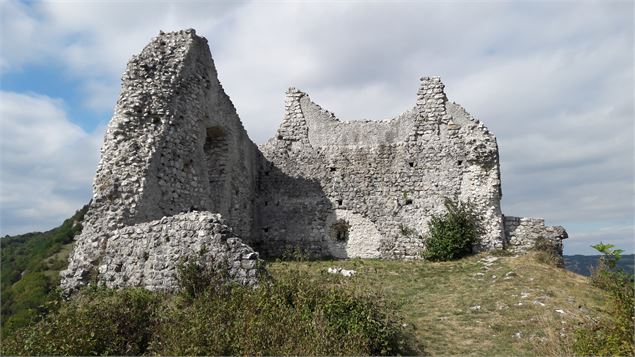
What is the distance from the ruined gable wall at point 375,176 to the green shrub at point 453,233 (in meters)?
0.35

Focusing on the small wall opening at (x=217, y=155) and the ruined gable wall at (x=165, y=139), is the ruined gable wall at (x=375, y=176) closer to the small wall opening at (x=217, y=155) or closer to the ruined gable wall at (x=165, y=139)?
the small wall opening at (x=217, y=155)

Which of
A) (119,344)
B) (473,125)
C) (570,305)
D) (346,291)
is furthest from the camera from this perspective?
(473,125)

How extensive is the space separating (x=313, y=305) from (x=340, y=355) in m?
1.34

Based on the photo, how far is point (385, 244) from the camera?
52.7ft

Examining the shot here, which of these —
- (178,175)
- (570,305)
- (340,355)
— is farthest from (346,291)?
(178,175)

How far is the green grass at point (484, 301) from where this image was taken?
292 inches

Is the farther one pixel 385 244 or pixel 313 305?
pixel 385 244

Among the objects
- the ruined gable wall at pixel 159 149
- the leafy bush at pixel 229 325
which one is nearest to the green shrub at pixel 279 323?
the leafy bush at pixel 229 325

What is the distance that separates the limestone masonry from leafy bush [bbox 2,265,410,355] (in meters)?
1.21

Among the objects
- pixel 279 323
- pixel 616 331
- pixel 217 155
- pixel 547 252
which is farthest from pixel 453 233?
pixel 279 323

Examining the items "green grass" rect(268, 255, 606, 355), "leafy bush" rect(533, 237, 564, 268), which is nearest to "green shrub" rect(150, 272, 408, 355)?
"green grass" rect(268, 255, 606, 355)

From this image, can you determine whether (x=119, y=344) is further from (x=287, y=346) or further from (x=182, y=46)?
(x=182, y=46)

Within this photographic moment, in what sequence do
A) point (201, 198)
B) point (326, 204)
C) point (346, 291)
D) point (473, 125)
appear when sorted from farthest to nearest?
point (326, 204) → point (473, 125) → point (201, 198) → point (346, 291)

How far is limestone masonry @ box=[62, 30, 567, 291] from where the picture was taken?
9.07m
